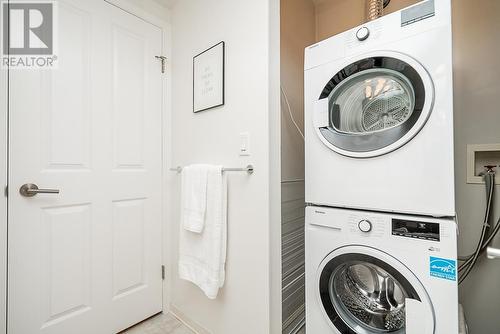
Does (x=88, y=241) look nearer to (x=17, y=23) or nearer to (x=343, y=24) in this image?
(x=17, y=23)

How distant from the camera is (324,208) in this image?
1110 mm

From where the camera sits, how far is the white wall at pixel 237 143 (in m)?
1.17

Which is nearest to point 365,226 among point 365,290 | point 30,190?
point 365,290

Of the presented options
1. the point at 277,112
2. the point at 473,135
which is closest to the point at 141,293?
the point at 277,112

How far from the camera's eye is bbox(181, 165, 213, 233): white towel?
4.41ft

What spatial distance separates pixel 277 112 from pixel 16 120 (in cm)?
129

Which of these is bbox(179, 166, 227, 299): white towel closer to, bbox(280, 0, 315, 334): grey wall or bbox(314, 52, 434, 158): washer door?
bbox(280, 0, 315, 334): grey wall

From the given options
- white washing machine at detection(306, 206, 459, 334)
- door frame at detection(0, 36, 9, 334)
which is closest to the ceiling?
door frame at detection(0, 36, 9, 334)

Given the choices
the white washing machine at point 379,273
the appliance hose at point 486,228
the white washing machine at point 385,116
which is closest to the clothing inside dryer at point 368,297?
the white washing machine at point 379,273

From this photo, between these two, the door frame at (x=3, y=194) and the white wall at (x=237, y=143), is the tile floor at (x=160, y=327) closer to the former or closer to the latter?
the white wall at (x=237, y=143)

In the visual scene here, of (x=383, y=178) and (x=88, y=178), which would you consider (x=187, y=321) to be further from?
(x=383, y=178)

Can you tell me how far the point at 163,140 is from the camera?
1.73 meters

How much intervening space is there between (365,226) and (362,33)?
0.81 m

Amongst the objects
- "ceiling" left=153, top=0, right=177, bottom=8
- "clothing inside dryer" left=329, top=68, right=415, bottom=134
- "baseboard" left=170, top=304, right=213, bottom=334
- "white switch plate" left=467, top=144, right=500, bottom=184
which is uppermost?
"ceiling" left=153, top=0, right=177, bottom=8
